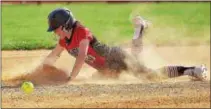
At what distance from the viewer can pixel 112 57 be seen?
8.16m

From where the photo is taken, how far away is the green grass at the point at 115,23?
498 inches

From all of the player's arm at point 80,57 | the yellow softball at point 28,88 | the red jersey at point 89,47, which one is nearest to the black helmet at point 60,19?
the red jersey at point 89,47

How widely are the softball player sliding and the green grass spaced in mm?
1765

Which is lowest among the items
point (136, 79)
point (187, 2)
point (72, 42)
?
point (187, 2)

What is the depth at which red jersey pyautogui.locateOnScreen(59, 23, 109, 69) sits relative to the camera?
25.3ft

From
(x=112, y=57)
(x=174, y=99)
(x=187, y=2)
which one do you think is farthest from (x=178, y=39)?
(x=187, y=2)

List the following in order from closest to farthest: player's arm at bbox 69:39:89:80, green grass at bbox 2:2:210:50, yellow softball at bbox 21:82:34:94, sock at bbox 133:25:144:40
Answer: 1. yellow softball at bbox 21:82:34:94
2. player's arm at bbox 69:39:89:80
3. sock at bbox 133:25:144:40
4. green grass at bbox 2:2:210:50

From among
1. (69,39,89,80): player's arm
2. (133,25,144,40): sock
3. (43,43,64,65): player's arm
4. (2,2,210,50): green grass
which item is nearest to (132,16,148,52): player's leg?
(133,25,144,40): sock

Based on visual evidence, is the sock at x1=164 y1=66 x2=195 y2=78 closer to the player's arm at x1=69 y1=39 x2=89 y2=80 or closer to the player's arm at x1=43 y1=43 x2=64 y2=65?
the player's arm at x1=69 y1=39 x2=89 y2=80

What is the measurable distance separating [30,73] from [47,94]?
1539mm

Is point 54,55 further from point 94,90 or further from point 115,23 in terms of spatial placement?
point 115,23

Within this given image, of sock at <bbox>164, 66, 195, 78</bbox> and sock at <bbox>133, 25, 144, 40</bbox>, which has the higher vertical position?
sock at <bbox>133, 25, 144, 40</bbox>

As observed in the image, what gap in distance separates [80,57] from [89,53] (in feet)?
1.47

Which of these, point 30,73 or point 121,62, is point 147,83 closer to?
point 121,62
